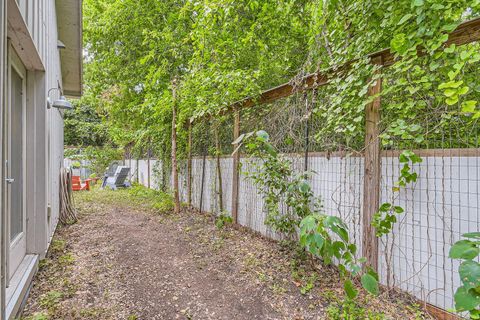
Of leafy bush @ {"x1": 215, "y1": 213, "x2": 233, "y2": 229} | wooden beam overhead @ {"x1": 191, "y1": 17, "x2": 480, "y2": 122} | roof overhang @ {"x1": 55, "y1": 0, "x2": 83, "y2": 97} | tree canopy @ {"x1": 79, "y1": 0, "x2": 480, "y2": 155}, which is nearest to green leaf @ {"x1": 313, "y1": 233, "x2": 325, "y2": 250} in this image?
tree canopy @ {"x1": 79, "y1": 0, "x2": 480, "y2": 155}

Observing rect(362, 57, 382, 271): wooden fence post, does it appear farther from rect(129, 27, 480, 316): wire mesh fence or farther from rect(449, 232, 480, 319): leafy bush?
rect(449, 232, 480, 319): leafy bush

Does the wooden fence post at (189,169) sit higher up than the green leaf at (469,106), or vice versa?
the green leaf at (469,106)

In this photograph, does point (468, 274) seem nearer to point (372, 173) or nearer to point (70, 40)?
point (372, 173)

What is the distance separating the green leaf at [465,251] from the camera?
1.19 meters

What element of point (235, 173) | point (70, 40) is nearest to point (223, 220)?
point (235, 173)

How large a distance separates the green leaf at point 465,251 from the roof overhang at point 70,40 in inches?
232

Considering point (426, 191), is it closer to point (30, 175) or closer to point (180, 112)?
point (30, 175)

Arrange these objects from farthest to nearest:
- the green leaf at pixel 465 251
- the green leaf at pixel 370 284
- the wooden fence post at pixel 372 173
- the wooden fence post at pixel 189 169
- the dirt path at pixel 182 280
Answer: the wooden fence post at pixel 189 169, the wooden fence post at pixel 372 173, the dirt path at pixel 182 280, the green leaf at pixel 370 284, the green leaf at pixel 465 251

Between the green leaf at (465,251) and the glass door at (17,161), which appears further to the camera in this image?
the glass door at (17,161)

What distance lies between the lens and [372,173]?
2.42m

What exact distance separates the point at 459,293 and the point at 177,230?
152 inches

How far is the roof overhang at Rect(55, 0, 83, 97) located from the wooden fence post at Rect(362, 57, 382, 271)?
4.98 m

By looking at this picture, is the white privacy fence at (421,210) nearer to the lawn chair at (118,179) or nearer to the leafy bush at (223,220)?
the leafy bush at (223,220)

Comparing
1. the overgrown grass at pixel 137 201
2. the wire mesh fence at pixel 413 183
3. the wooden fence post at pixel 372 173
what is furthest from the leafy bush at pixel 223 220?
the wooden fence post at pixel 372 173
